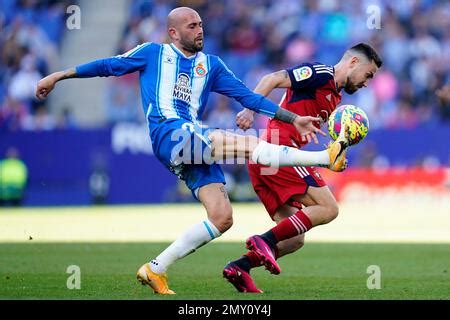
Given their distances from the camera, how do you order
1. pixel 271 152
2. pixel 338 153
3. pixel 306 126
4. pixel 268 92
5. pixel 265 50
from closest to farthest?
pixel 338 153 < pixel 271 152 < pixel 306 126 < pixel 268 92 < pixel 265 50

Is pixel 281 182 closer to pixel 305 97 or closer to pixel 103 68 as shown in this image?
pixel 305 97

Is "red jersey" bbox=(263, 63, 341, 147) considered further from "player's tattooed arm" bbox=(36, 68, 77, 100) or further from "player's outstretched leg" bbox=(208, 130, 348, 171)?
"player's tattooed arm" bbox=(36, 68, 77, 100)

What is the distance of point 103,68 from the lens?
9.13 metres

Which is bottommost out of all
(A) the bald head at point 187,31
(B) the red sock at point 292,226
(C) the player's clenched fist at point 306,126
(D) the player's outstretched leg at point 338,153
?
(B) the red sock at point 292,226

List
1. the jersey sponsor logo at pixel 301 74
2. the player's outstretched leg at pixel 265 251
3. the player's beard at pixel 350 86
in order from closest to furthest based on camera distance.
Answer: the player's outstretched leg at pixel 265 251
the jersey sponsor logo at pixel 301 74
the player's beard at pixel 350 86

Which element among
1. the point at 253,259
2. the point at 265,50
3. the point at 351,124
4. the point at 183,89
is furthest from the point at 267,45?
the point at 351,124

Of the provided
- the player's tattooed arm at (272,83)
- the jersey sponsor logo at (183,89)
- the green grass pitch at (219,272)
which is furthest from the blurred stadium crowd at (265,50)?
the jersey sponsor logo at (183,89)

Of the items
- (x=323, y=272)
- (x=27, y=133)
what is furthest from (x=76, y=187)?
(x=323, y=272)

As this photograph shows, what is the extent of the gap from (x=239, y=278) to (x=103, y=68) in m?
2.30

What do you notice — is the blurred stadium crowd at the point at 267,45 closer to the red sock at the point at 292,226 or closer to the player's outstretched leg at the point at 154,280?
the red sock at the point at 292,226

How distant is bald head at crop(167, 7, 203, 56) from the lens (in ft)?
30.4

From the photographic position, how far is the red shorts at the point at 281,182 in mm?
9617

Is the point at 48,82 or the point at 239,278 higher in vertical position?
the point at 48,82

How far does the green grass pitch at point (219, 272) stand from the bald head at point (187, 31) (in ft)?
7.45
